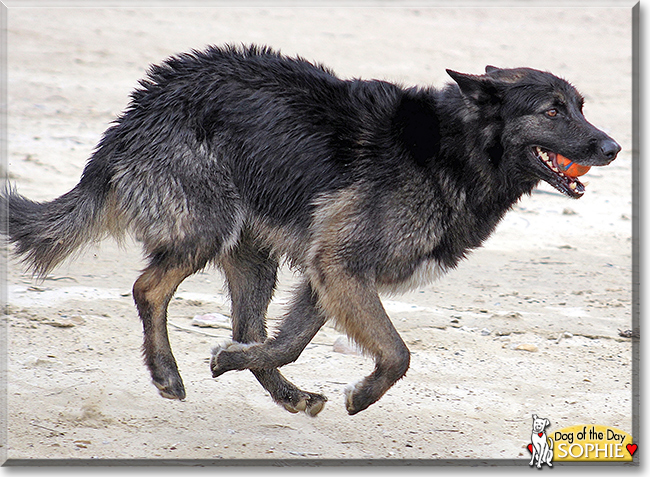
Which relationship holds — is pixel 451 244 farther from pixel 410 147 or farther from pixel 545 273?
pixel 545 273

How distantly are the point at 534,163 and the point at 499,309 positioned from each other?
226cm

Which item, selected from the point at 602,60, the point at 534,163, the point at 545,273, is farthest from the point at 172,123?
the point at 602,60

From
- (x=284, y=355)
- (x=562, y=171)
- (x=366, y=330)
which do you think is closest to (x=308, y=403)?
(x=284, y=355)

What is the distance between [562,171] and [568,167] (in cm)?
4

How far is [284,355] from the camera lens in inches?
181

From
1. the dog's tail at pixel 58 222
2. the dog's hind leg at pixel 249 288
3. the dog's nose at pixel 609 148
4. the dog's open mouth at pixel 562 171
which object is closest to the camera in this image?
the dog's nose at pixel 609 148

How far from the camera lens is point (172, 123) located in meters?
4.41

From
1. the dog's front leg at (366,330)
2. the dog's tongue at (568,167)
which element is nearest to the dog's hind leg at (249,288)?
the dog's front leg at (366,330)

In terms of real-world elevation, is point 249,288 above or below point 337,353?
above

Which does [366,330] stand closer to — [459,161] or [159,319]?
[459,161]

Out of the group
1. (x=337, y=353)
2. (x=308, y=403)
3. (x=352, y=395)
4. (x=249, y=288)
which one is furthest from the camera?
(x=337, y=353)

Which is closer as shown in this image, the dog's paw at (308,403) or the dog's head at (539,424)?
the dog's head at (539,424)

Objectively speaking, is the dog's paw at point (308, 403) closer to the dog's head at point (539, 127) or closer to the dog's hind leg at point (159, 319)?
the dog's hind leg at point (159, 319)

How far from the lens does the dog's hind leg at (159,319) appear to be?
14.8 ft
